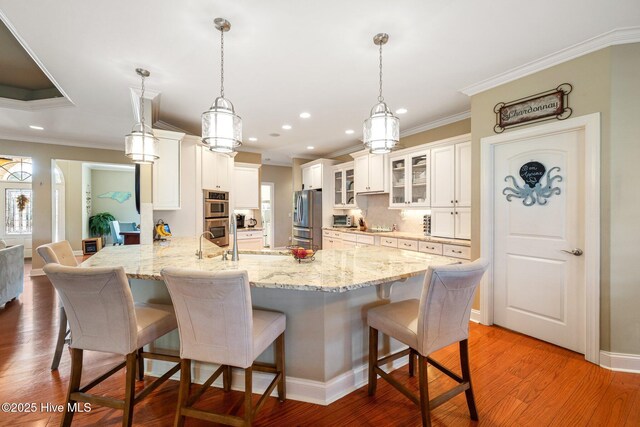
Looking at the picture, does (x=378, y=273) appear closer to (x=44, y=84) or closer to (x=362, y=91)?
(x=362, y=91)

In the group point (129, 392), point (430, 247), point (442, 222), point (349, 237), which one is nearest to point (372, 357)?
point (129, 392)

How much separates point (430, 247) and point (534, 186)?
1.40m

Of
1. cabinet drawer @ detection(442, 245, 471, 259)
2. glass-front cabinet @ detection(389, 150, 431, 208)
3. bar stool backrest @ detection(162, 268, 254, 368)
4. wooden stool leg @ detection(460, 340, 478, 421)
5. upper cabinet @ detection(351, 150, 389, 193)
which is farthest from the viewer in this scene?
upper cabinet @ detection(351, 150, 389, 193)

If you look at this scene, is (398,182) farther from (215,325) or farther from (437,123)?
(215,325)

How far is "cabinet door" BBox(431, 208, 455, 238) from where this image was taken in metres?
3.74

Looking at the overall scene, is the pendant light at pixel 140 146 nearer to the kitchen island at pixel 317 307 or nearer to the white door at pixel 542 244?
the kitchen island at pixel 317 307

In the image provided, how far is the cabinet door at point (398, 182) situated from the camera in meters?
4.46

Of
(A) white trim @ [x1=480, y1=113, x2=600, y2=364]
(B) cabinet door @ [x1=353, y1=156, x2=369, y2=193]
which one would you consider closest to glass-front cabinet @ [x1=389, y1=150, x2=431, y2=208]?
(B) cabinet door @ [x1=353, y1=156, x2=369, y2=193]

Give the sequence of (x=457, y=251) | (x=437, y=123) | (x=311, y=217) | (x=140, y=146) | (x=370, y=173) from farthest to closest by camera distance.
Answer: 1. (x=311, y=217)
2. (x=370, y=173)
3. (x=437, y=123)
4. (x=457, y=251)
5. (x=140, y=146)

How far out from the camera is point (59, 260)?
2.28 metres

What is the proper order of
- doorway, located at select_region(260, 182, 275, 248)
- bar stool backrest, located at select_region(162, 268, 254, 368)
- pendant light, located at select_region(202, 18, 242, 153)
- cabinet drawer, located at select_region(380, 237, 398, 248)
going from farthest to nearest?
1. doorway, located at select_region(260, 182, 275, 248)
2. cabinet drawer, located at select_region(380, 237, 398, 248)
3. pendant light, located at select_region(202, 18, 242, 153)
4. bar stool backrest, located at select_region(162, 268, 254, 368)

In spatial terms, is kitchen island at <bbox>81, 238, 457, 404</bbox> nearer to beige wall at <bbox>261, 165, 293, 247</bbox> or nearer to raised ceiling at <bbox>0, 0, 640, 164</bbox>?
raised ceiling at <bbox>0, 0, 640, 164</bbox>

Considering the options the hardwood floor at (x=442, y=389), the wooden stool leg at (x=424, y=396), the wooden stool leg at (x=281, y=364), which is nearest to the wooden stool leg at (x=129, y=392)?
the hardwood floor at (x=442, y=389)

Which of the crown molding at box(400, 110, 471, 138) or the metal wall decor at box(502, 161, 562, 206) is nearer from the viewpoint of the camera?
the metal wall decor at box(502, 161, 562, 206)
